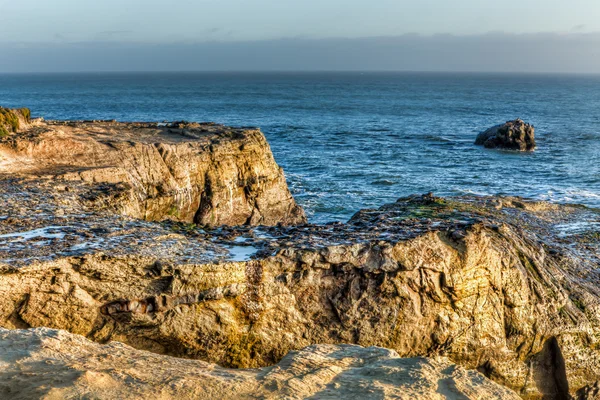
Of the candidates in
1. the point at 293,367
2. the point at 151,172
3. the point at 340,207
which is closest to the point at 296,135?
the point at 340,207

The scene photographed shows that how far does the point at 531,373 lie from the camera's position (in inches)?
466

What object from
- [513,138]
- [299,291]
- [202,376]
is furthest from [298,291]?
[513,138]

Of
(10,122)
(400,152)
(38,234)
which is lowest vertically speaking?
(400,152)

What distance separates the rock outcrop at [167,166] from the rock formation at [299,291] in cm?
354

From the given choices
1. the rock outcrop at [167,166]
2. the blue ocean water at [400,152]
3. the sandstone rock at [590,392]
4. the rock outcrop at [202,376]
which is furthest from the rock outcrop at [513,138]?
the rock outcrop at [202,376]

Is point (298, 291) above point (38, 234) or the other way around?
Answer: the other way around

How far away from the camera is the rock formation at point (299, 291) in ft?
31.9

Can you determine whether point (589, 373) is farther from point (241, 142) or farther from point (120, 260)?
point (241, 142)

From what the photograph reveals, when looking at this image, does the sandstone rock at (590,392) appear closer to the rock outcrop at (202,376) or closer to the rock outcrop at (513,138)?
the rock outcrop at (202,376)

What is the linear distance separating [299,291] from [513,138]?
45.8 metres

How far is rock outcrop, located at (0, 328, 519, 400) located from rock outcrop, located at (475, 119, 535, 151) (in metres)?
47.6

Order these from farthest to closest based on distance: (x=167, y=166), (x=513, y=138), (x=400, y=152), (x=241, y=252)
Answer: (x=513, y=138) < (x=400, y=152) < (x=167, y=166) < (x=241, y=252)

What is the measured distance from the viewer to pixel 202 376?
6766 mm

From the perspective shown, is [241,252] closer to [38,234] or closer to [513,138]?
[38,234]
